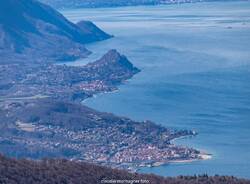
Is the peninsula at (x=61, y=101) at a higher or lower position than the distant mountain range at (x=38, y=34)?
lower

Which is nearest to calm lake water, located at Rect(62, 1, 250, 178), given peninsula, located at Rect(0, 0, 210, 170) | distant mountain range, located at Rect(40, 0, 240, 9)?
peninsula, located at Rect(0, 0, 210, 170)

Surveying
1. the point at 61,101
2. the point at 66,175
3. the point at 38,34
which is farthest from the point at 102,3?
the point at 66,175

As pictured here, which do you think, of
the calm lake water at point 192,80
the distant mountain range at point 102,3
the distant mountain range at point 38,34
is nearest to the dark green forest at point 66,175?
the calm lake water at point 192,80

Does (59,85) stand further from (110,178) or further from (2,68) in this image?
(110,178)

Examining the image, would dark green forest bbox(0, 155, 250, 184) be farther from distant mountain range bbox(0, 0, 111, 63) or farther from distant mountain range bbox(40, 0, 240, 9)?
distant mountain range bbox(40, 0, 240, 9)

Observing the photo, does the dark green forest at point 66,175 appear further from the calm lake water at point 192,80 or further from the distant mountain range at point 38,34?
the distant mountain range at point 38,34

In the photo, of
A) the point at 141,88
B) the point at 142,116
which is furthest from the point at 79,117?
the point at 141,88
